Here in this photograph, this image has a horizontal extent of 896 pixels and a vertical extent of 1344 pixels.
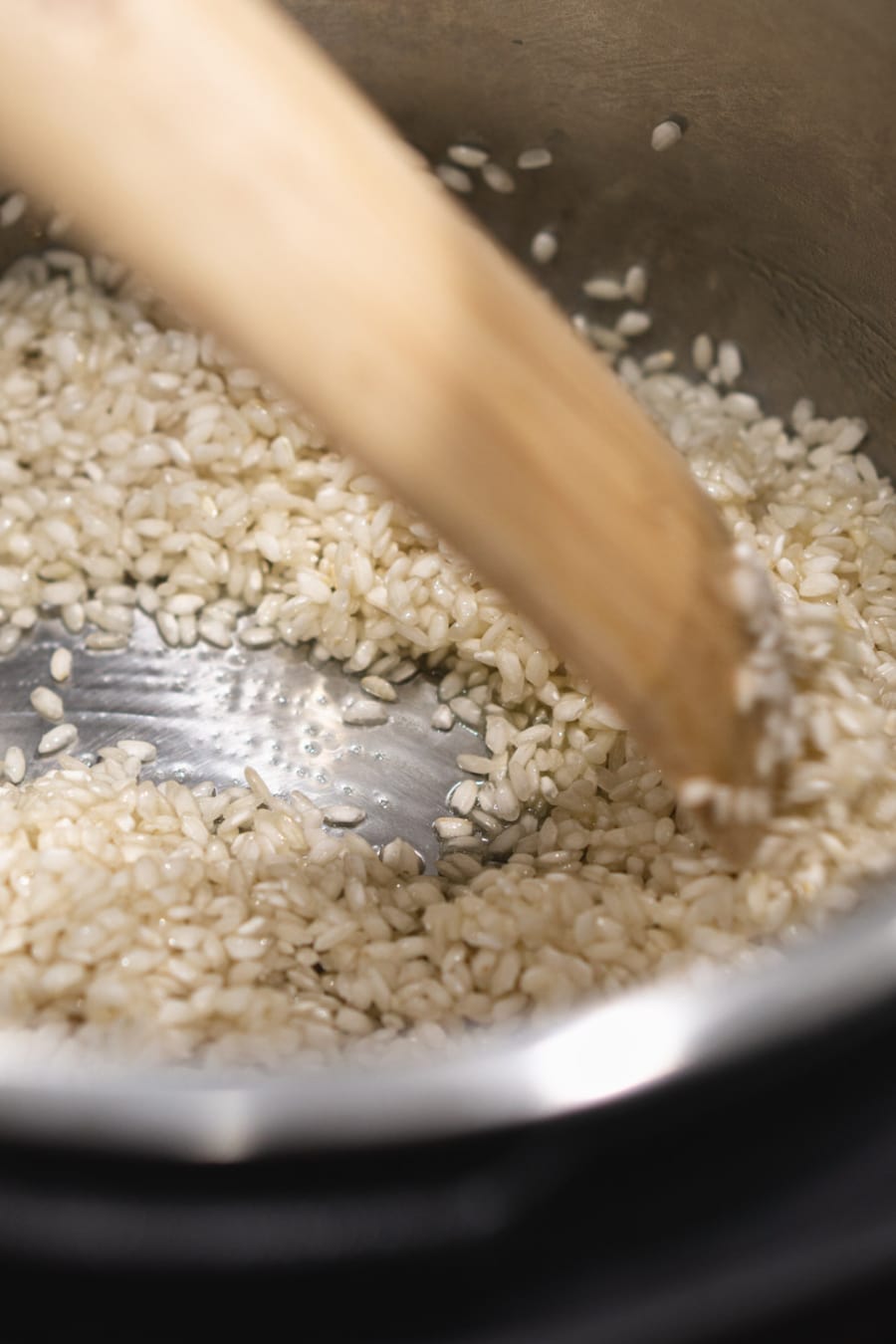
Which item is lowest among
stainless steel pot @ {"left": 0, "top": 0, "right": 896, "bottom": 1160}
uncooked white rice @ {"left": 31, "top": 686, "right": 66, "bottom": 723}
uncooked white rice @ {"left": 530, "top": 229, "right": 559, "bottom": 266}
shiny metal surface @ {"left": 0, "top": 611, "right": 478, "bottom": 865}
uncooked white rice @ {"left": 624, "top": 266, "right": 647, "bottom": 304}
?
uncooked white rice @ {"left": 31, "top": 686, "right": 66, "bottom": 723}

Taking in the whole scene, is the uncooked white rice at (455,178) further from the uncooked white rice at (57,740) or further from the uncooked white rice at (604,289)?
the uncooked white rice at (57,740)

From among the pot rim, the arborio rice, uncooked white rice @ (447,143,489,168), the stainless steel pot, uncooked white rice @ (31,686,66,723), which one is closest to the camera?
the pot rim

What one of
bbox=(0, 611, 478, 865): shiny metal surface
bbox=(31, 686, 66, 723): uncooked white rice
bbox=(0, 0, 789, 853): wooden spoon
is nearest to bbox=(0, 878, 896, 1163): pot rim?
bbox=(0, 0, 789, 853): wooden spoon

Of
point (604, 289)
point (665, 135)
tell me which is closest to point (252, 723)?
point (604, 289)

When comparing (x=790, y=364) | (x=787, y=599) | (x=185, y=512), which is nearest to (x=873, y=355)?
(x=790, y=364)

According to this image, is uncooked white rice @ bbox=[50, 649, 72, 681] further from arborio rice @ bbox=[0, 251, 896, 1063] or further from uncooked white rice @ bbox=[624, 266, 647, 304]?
uncooked white rice @ bbox=[624, 266, 647, 304]

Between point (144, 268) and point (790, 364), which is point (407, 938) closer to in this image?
point (144, 268)
